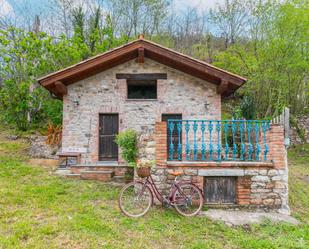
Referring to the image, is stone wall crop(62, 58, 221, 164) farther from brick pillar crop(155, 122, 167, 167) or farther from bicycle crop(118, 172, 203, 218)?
bicycle crop(118, 172, 203, 218)

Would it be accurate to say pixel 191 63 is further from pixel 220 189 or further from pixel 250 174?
pixel 220 189

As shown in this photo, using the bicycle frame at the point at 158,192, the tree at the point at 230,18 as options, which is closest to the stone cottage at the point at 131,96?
the bicycle frame at the point at 158,192

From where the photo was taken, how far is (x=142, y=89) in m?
8.54

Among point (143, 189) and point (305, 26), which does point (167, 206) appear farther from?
point (305, 26)

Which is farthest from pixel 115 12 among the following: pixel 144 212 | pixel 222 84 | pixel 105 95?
pixel 144 212

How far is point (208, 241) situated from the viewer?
3.38 metres

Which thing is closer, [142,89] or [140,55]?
[140,55]

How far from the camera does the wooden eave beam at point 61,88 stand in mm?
7650

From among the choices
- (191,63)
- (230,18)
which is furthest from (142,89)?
(230,18)

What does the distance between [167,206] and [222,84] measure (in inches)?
182

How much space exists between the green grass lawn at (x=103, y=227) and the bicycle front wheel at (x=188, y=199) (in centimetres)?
21

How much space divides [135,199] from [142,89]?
5022 mm

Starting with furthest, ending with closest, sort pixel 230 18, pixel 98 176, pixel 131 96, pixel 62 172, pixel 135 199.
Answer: pixel 230 18 < pixel 131 96 < pixel 62 172 < pixel 98 176 < pixel 135 199

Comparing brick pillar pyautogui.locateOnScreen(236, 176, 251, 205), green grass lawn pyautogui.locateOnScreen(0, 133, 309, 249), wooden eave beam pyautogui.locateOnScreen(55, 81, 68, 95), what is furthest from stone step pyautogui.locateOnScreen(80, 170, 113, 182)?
brick pillar pyautogui.locateOnScreen(236, 176, 251, 205)
